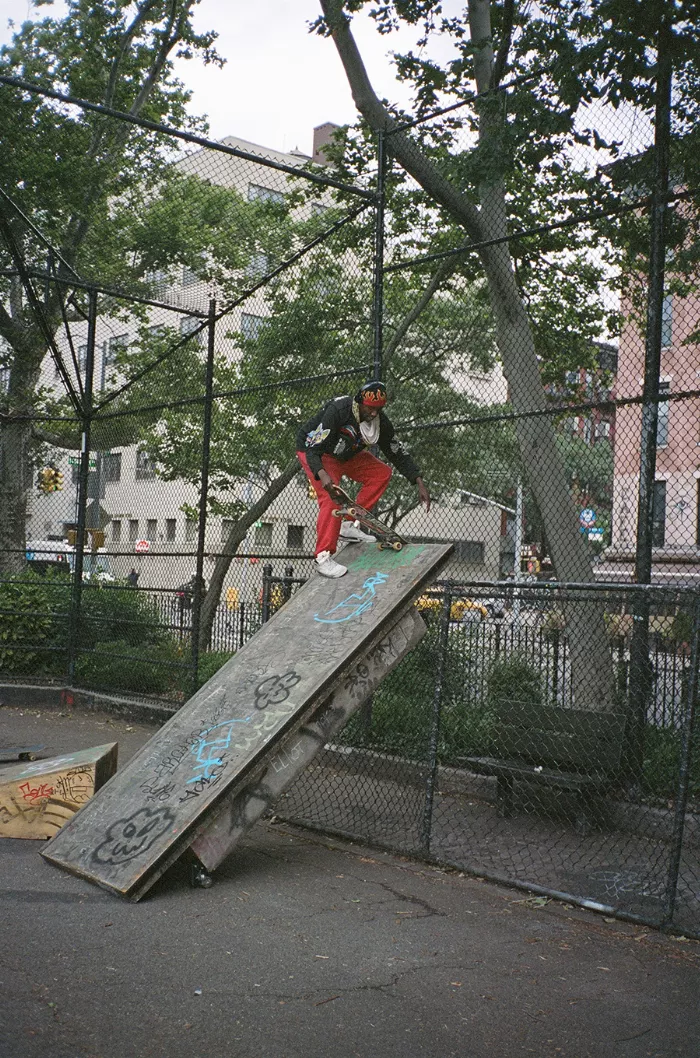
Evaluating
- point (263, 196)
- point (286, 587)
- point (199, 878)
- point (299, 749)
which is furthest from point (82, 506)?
point (199, 878)

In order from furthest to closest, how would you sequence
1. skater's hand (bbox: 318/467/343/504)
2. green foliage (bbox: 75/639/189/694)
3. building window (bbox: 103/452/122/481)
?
building window (bbox: 103/452/122/481) → green foliage (bbox: 75/639/189/694) → skater's hand (bbox: 318/467/343/504)

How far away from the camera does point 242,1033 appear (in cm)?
351

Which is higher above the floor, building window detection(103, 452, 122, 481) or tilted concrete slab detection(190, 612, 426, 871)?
building window detection(103, 452, 122, 481)

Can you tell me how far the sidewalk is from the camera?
11.5ft

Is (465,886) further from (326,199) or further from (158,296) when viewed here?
(326,199)

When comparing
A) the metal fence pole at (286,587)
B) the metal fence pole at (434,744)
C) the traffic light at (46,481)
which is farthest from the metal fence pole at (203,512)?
the traffic light at (46,481)

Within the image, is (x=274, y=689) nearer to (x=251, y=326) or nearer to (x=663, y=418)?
(x=663, y=418)

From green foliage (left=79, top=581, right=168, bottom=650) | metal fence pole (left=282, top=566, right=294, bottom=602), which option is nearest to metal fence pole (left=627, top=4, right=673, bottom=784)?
metal fence pole (left=282, top=566, right=294, bottom=602)

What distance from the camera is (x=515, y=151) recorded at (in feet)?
25.6

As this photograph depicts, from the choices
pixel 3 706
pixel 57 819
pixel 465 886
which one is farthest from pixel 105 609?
pixel 465 886

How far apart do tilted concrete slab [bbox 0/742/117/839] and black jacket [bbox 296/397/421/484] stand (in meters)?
2.75

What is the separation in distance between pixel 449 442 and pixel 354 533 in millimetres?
4716

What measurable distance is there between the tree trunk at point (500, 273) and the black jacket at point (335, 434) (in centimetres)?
150

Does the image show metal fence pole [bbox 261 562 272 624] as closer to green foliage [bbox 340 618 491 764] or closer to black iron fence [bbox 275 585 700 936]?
green foliage [bbox 340 618 491 764]
